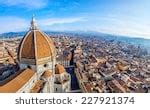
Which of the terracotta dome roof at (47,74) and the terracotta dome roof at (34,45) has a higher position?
the terracotta dome roof at (34,45)

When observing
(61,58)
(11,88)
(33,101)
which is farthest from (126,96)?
(61,58)

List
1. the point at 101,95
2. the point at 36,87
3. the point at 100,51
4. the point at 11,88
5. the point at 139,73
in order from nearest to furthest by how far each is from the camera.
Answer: the point at 101,95
the point at 11,88
the point at 36,87
the point at 139,73
the point at 100,51

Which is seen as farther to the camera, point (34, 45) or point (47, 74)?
point (47, 74)

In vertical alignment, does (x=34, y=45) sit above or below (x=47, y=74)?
above

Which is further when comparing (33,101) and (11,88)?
(11,88)

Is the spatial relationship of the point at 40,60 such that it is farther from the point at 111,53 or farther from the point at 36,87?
the point at 111,53

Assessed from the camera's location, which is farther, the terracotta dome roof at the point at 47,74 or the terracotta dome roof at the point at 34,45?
the terracotta dome roof at the point at 47,74

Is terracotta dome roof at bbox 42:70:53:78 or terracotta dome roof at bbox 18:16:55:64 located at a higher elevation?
terracotta dome roof at bbox 18:16:55:64

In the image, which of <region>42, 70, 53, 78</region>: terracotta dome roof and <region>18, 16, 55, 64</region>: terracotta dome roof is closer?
<region>18, 16, 55, 64</region>: terracotta dome roof
